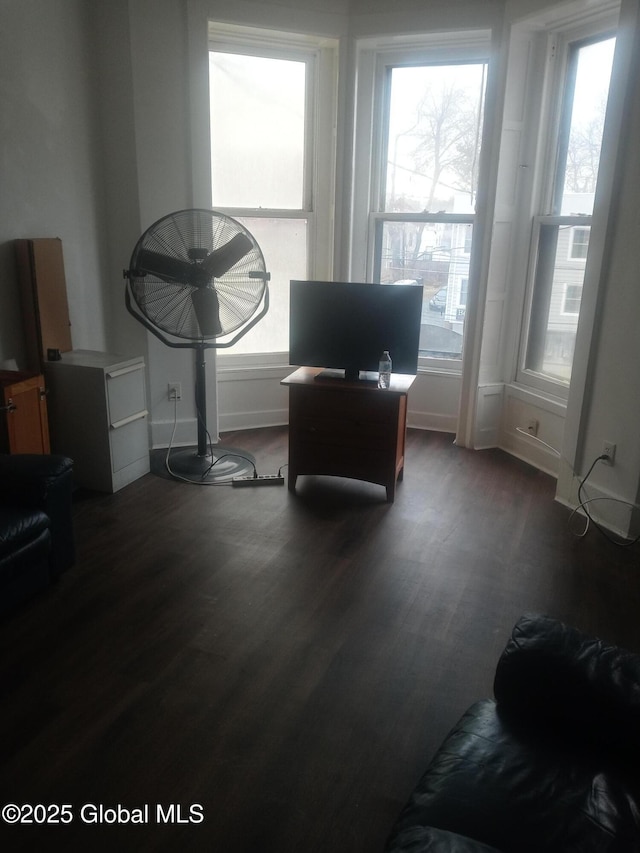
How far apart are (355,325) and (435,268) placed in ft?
4.05

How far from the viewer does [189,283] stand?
3.32 metres

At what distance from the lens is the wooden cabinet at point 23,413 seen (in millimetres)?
2959

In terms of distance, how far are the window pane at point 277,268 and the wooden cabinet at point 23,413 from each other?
5.04 ft

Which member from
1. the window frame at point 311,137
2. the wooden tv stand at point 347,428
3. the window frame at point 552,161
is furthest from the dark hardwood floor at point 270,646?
the window frame at point 311,137

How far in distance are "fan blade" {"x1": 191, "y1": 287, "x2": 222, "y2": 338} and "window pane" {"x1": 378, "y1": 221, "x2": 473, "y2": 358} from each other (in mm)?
1661

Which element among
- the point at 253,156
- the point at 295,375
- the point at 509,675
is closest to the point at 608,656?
the point at 509,675

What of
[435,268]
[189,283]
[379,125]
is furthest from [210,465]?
[379,125]

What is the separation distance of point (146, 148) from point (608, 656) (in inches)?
136

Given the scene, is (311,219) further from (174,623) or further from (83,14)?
(174,623)

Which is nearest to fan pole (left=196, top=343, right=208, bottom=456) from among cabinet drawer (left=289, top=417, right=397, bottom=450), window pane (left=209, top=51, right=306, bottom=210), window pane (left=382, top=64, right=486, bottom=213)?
cabinet drawer (left=289, top=417, right=397, bottom=450)

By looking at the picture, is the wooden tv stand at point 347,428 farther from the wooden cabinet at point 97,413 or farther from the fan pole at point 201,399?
the wooden cabinet at point 97,413

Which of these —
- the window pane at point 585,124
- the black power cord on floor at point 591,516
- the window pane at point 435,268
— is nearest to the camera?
the black power cord on floor at point 591,516

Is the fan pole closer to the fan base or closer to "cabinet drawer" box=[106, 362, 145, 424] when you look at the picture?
the fan base

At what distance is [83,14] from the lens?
354 centimetres
